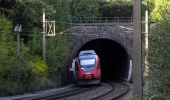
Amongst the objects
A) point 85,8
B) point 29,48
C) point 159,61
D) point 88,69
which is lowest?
point 88,69

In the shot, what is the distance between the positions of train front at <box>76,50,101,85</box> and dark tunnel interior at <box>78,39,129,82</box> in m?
10.2

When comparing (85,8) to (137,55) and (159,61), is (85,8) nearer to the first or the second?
(159,61)

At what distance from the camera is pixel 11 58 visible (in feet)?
113

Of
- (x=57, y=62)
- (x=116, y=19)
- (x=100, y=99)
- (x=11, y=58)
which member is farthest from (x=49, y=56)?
(x=116, y=19)

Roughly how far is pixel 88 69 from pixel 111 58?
2359 centimetres

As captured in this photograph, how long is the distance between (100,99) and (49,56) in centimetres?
1429

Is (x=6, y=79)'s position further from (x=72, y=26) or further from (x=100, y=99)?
(x=72, y=26)

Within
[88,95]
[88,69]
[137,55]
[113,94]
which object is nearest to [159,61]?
[137,55]

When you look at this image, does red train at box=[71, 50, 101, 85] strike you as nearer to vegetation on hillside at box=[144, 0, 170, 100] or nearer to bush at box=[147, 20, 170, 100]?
vegetation on hillside at box=[144, 0, 170, 100]

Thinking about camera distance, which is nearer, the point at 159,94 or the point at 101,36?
the point at 159,94

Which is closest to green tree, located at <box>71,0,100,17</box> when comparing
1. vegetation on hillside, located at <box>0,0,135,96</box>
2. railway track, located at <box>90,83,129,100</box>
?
vegetation on hillside, located at <box>0,0,135,96</box>

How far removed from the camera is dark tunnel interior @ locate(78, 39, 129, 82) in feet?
185

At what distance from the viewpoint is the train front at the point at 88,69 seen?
42.8 meters

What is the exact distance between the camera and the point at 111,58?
2618 inches
